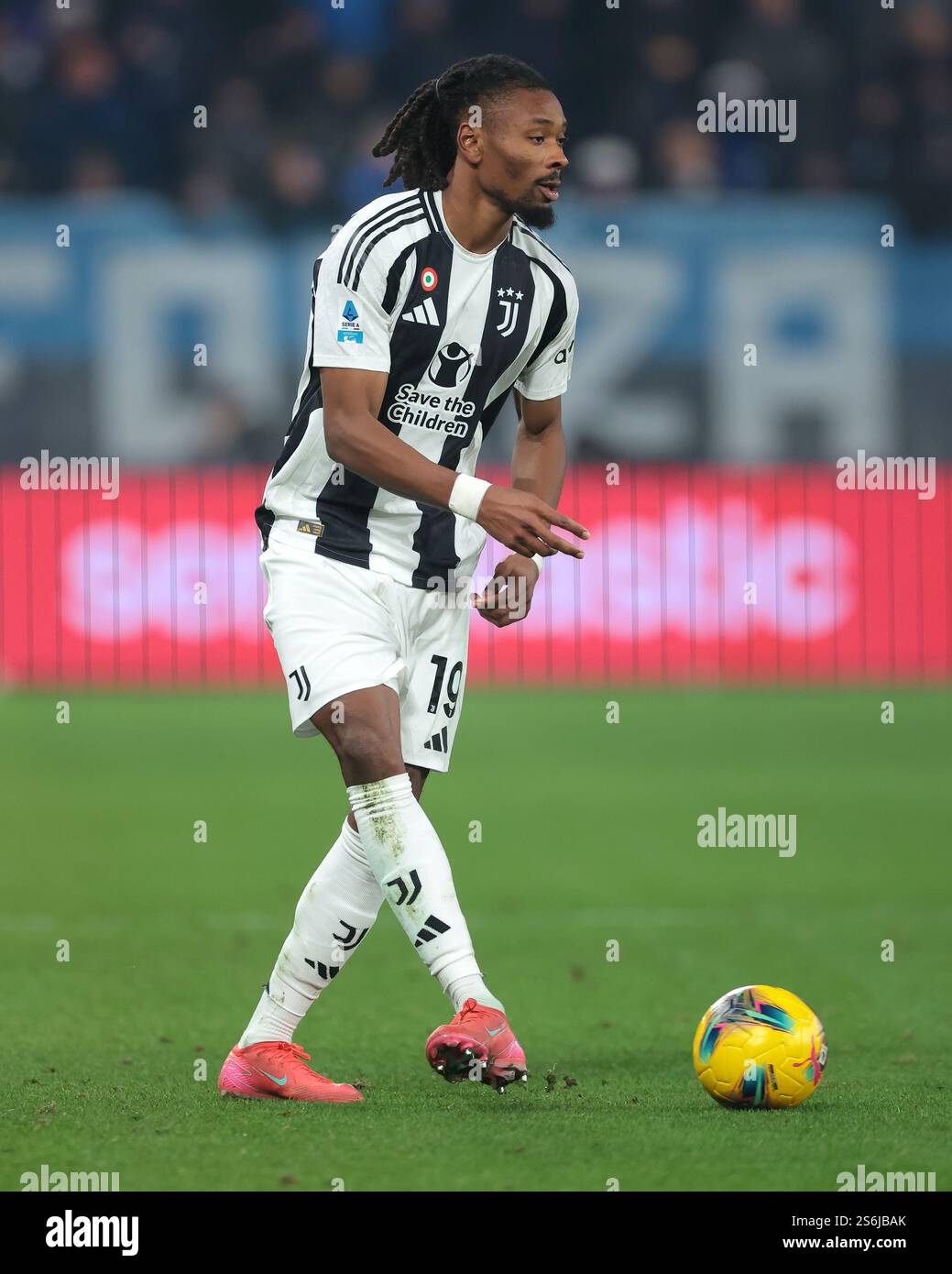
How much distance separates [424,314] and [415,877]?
1353 millimetres

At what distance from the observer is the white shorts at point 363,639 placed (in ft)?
16.1

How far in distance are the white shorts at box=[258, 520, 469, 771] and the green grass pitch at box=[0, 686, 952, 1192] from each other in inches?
36.7

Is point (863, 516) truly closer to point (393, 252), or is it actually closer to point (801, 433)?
point (801, 433)

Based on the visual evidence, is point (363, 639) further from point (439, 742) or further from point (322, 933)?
point (322, 933)

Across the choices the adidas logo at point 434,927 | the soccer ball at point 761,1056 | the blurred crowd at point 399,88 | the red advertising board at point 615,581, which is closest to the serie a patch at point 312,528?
the adidas logo at point 434,927

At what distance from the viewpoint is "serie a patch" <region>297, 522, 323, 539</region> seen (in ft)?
16.7

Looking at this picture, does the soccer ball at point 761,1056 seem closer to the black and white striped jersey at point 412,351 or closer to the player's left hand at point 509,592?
the player's left hand at point 509,592

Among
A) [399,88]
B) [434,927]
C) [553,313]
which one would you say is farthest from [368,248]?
[399,88]

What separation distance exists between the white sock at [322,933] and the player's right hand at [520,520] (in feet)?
2.87

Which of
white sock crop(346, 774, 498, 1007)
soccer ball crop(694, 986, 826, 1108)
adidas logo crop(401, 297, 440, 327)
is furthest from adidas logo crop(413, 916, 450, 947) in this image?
adidas logo crop(401, 297, 440, 327)

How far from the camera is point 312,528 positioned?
5.09 metres

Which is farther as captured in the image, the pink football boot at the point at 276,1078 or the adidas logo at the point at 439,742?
the adidas logo at the point at 439,742

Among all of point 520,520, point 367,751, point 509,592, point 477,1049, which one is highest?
point 520,520

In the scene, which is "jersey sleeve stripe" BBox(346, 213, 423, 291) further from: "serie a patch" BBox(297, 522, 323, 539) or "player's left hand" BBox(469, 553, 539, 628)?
"player's left hand" BBox(469, 553, 539, 628)
